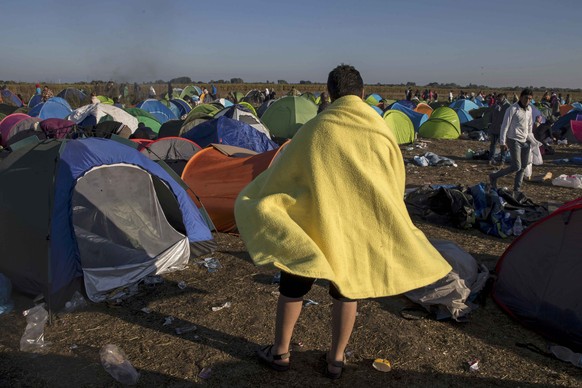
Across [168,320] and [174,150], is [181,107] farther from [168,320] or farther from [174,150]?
[168,320]

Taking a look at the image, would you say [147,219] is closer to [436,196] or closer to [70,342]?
[70,342]

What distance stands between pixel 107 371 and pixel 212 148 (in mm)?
4065

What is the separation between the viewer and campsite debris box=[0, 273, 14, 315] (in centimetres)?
420

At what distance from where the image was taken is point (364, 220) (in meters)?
2.67

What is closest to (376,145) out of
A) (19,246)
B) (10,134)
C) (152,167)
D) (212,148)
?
(152,167)

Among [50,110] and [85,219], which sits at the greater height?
[50,110]

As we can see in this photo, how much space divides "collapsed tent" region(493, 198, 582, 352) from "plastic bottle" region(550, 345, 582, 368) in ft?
0.37

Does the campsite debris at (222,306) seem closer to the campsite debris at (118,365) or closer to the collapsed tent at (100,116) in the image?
the campsite debris at (118,365)

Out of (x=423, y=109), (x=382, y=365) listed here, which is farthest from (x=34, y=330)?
(x=423, y=109)

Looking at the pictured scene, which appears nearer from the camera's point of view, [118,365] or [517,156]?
[118,365]

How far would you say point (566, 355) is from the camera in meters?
3.63

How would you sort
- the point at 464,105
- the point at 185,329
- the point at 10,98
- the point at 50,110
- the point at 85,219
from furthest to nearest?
1. the point at 10,98
2. the point at 464,105
3. the point at 50,110
4. the point at 85,219
5. the point at 185,329

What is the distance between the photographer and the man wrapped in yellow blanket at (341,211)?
2.58m

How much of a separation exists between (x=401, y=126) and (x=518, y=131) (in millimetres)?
8190
